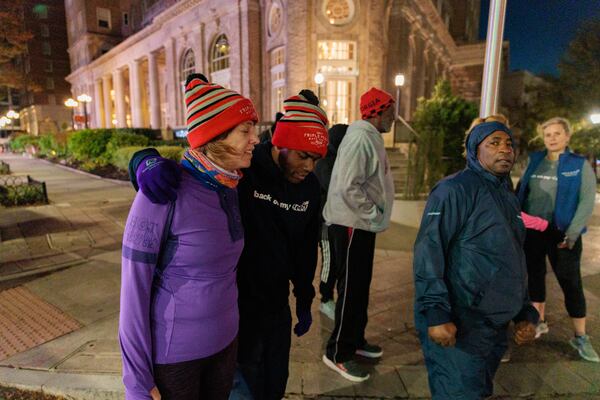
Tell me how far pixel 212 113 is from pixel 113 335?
3.07 metres

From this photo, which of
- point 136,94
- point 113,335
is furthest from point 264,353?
point 136,94

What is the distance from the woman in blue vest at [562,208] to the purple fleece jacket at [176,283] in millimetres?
3129

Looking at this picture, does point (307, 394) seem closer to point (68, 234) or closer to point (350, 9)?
point (68, 234)

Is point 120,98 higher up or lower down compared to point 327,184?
higher up

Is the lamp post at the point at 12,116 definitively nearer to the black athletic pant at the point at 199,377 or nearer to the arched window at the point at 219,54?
the arched window at the point at 219,54

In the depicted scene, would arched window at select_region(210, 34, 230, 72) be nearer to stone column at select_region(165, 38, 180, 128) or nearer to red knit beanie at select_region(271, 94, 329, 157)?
stone column at select_region(165, 38, 180, 128)

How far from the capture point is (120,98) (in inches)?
1649

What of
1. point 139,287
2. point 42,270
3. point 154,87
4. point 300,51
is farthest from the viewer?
point 154,87

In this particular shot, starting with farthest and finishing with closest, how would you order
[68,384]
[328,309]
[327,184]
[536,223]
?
[328,309] < [327,184] < [536,223] < [68,384]

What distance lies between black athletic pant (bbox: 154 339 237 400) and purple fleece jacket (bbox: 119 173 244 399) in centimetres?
4

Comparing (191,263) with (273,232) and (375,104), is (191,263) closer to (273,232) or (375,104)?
(273,232)

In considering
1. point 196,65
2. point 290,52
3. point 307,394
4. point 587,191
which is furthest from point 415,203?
point 196,65

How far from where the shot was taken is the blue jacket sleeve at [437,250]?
208 cm

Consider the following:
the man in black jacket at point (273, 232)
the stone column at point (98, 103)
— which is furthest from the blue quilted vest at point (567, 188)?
the stone column at point (98, 103)
